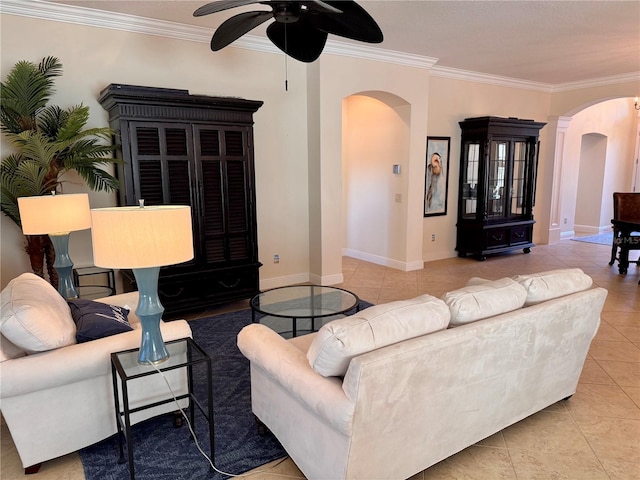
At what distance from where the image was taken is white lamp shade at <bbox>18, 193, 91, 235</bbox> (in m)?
2.78

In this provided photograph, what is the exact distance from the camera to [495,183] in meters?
6.81

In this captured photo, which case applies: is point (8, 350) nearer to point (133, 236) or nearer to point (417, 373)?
point (133, 236)

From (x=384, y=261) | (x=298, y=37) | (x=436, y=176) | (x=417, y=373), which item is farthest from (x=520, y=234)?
(x=417, y=373)

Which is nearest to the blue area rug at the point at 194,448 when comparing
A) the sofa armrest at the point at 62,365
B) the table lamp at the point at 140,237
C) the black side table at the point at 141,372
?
the black side table at the point at 141,372

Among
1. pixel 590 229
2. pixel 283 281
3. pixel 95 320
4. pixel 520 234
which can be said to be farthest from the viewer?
pixel 590 229

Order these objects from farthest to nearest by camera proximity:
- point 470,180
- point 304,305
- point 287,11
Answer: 1. point 470,180
2. point 304,305
3. point 287,11

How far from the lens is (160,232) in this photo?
1.83 m

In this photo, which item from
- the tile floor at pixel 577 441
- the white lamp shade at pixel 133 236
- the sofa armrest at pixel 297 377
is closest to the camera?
the sofa armrest at pixel 297 377

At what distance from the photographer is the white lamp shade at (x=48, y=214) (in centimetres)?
278

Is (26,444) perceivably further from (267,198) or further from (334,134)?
(334,134)

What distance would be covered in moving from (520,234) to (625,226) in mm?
1581

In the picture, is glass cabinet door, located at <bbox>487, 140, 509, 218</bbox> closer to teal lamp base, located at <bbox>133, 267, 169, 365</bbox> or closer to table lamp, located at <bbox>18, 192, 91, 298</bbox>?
table lamp, located at <bbox>18, 192, 91, 298</bbox>

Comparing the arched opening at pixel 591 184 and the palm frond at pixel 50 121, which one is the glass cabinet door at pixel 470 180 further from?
the palm frond at pixel 50 121

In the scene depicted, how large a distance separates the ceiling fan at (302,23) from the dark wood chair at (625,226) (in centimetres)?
511
